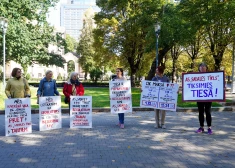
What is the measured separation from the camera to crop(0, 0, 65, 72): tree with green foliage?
2408 centimetres

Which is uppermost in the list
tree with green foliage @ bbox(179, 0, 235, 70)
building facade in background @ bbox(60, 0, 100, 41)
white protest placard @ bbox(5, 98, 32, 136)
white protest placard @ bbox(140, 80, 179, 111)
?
building facade in background @ bbox(60, 0, 100, 41)

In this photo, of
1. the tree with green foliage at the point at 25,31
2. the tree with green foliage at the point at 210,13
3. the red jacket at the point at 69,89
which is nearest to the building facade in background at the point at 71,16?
the tree with green foliage at the point at 25,31

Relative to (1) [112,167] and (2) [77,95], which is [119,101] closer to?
(2) [77,95]

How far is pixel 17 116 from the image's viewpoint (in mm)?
7258

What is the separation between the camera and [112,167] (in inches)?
184

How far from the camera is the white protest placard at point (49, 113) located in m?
7.69

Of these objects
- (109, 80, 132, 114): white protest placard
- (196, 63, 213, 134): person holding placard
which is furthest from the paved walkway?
(109, 80, 132, 114): white protest placard

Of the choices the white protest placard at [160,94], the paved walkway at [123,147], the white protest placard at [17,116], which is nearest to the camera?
the paved walkway at [123,147]

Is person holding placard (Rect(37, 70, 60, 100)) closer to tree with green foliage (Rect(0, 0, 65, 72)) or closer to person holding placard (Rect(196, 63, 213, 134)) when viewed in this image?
person holding placard (Rect(196, 63, 213, 134))

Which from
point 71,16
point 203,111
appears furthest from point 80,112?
point 71,16

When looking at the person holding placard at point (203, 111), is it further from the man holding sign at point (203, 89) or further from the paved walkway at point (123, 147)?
the paved walkway at point (123, 147)

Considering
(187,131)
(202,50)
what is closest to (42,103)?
(187,131)

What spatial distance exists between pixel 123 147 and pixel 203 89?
314 cm

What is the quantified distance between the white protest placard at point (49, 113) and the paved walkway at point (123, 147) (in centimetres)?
27
